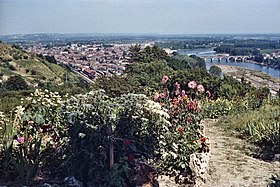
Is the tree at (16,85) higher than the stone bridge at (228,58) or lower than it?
higher

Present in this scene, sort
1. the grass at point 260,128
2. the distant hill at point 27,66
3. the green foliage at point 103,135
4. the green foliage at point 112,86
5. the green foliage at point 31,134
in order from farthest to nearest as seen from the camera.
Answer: the distant hill at point 27,66
the green foliage at point 112,86
the grass at point 260,128
the green foliage at point 31,134
the green foliage at point 103,135

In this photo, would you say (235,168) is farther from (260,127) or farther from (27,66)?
(27,66)

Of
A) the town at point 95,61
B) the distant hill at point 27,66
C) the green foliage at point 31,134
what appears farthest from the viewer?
the distant hill at point 27,66

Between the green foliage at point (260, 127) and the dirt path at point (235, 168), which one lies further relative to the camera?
the green foliage at point (260, 127)

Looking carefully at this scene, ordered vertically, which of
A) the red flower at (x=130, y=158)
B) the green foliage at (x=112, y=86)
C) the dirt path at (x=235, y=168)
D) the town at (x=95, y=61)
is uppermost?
the green foliage at (x=112, y=86)

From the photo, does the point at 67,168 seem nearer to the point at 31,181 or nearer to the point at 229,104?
the point at 31,181

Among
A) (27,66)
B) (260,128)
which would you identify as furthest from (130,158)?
(27,66)

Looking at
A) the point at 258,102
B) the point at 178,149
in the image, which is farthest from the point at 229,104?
the point at 178,149

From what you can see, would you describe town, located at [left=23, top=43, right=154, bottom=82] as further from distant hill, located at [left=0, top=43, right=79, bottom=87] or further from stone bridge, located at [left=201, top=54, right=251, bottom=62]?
stone bridge, located at [left=201, top=54, right=251, bottom=62]

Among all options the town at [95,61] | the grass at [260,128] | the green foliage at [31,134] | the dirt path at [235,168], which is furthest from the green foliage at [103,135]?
the town at [95,61]

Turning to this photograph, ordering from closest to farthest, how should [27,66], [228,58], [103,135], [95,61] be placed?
[103,135]
[27,66]
[95,61]
[228,58]

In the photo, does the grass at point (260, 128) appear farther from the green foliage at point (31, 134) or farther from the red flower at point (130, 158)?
the green foliage at point (31, 134)
